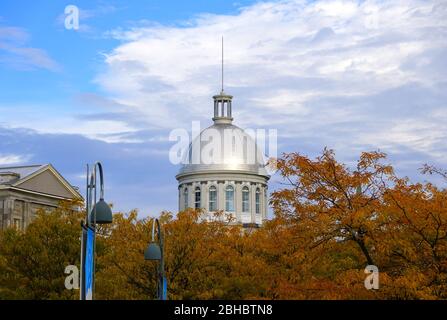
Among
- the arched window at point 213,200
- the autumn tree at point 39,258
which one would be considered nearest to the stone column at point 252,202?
the arched window at point 213,200

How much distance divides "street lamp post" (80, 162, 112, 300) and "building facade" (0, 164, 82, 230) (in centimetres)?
5741

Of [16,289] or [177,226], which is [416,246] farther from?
[16,289]

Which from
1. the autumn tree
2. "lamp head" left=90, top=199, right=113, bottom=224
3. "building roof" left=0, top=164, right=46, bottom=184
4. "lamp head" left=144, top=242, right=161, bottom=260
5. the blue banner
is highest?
"building roof" left=0, top=164, right=46, bottom=184

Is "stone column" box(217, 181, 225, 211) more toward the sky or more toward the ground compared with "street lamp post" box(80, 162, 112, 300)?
more toward the sky

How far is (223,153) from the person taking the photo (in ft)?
422

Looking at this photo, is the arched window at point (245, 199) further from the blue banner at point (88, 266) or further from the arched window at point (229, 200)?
the blue banner at point (88, 266)

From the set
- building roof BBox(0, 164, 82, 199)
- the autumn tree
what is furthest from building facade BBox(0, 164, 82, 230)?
the autumn tree

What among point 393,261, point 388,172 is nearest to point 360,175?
point 388,172

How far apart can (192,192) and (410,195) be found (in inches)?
3719

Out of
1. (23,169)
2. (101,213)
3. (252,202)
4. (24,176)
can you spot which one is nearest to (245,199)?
(252,202)

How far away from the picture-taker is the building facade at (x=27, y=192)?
86375 millimetres

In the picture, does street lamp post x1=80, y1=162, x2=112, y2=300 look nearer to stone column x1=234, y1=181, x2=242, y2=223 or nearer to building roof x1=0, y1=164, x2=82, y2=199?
building roof x1=0, y1=164, x2=82, y2=199

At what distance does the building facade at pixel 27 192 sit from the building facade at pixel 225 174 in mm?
35118

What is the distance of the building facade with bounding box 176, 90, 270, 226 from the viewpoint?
128625 mm
